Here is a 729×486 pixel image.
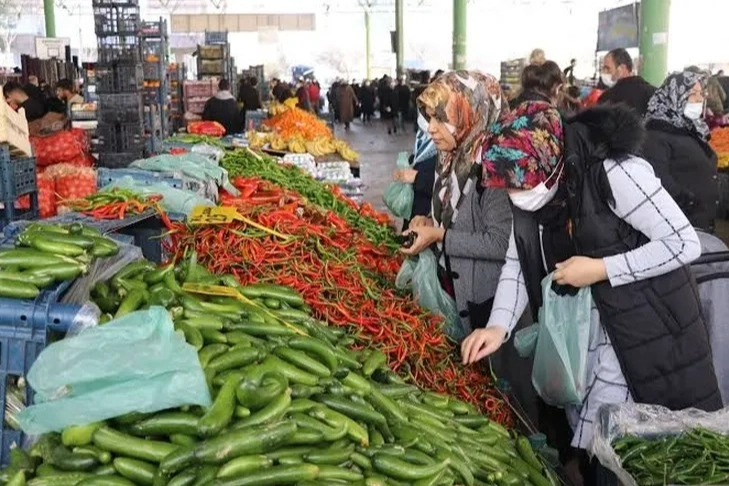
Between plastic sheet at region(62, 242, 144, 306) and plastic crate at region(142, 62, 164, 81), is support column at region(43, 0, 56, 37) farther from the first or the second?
plastic sheet at region(62, 242, 144, 306)

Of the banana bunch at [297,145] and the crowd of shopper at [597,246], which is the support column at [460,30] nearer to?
the banana bunch at [297,145]

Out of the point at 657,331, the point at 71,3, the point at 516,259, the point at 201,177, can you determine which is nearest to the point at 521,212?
the point at 516,259

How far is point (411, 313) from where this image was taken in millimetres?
3402

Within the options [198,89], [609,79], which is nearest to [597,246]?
[609,79]

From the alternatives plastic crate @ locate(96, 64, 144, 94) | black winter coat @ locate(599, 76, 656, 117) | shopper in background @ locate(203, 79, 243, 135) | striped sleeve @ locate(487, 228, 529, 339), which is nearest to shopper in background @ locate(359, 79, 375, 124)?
shopper in background @ locate(203, 79, 243, 135)

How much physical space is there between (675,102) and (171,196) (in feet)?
9.30

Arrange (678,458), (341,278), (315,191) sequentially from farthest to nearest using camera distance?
(315,191) → (341,278) → (678,458)

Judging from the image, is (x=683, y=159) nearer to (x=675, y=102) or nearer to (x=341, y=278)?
(x=675, y=102)

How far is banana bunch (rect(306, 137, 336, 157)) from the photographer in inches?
349

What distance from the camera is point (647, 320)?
8.48 ft

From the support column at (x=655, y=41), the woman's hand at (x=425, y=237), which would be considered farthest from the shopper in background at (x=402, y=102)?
the woman's hand at (x=425, y=237)

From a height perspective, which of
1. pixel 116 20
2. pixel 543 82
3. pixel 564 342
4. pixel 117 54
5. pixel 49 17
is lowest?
pixel 564 342

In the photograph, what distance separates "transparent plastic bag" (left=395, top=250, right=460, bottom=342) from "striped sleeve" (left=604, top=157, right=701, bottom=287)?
3.69 ft

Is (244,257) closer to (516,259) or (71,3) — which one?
(516,259)
